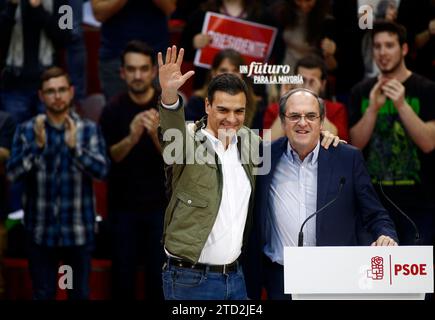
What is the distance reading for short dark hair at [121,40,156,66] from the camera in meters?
4.47

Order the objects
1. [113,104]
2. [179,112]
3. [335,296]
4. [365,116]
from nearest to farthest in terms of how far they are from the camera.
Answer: [179,112] → [335,296] → [365,116] → [113,104]

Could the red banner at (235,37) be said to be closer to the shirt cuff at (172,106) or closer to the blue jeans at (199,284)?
the shirt cuff at (172,106)

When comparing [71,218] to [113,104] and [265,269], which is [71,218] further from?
[265,269]

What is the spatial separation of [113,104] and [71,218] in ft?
1.81

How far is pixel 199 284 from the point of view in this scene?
359 centimetres

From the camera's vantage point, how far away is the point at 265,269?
387 centimetres

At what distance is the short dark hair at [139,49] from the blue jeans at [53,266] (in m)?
0.89

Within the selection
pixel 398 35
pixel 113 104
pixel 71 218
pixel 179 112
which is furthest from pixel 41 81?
pixel 398 35

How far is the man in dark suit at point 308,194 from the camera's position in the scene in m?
3.80

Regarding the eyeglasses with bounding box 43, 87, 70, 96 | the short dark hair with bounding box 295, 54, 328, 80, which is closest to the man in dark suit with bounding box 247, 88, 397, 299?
the short dark hair with bounding box 295, 54, 328, 80

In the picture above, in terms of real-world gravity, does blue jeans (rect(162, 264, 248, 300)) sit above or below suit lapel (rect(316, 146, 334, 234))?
below

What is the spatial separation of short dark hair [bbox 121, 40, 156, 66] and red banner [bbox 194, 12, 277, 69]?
0.67ft

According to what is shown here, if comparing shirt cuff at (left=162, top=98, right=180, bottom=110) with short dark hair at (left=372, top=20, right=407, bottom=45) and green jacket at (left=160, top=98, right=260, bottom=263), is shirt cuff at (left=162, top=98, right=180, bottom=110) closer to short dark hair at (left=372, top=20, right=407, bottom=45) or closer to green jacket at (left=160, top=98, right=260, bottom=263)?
green jacket at (left=160, top=98, right=260, bottom=263)

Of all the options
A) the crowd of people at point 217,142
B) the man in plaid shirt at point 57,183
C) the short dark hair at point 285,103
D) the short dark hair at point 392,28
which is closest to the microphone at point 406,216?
the crowd of people at point 217,142
